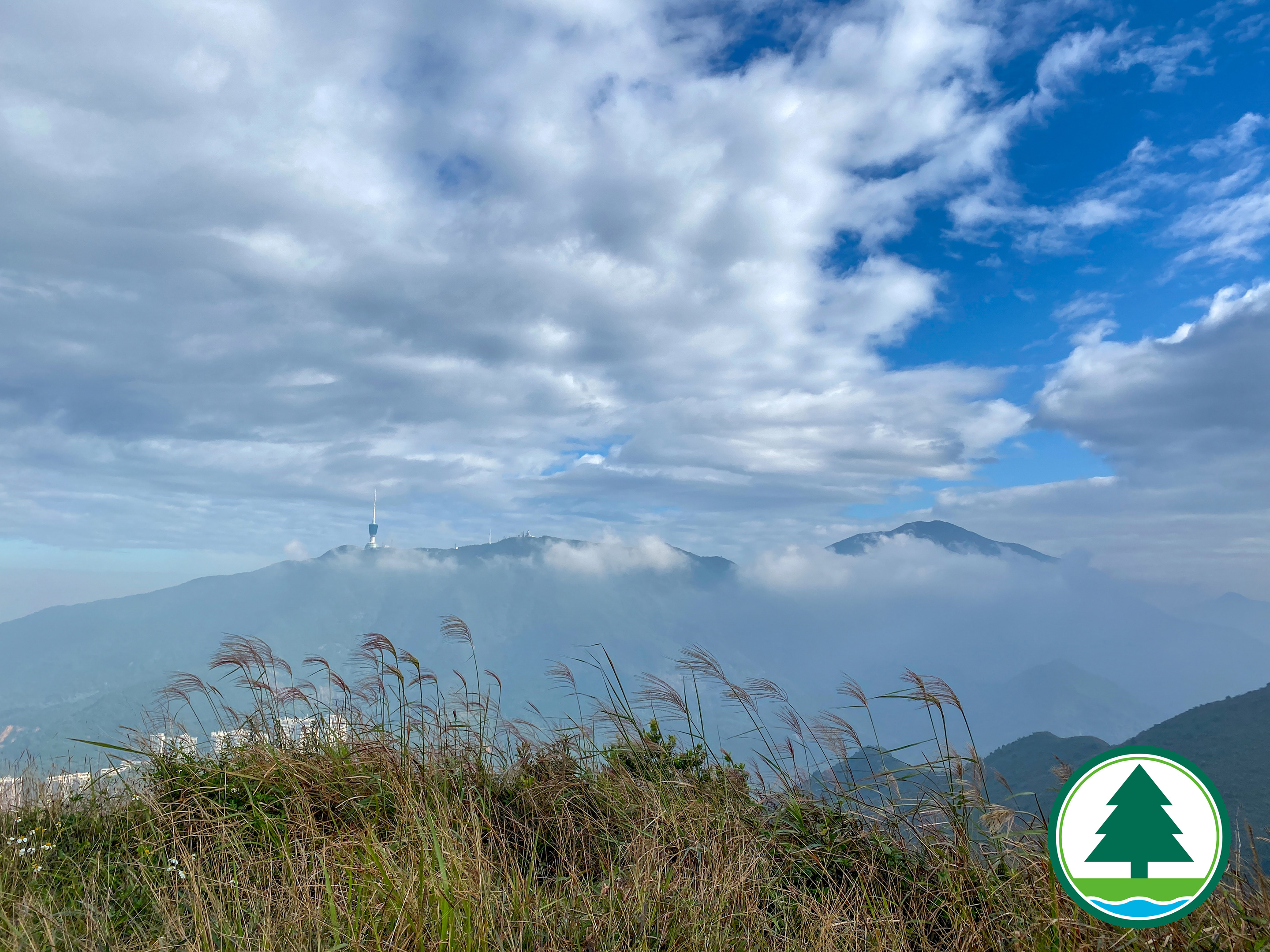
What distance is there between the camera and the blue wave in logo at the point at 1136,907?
4.96ft

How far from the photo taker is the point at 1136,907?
154cm

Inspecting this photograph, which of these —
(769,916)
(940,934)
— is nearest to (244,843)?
(769,916)

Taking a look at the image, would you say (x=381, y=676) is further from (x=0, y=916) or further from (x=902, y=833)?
(x=902, y=833)

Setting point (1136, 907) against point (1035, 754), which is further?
point (1035, 754)

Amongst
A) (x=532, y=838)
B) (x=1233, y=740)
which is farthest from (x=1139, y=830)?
(x=1233, y=740)

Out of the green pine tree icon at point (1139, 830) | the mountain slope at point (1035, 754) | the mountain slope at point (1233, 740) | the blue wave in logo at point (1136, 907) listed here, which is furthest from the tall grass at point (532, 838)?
the mountain slope at point (1233, 740)

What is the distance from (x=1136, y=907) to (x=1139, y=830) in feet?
0.67

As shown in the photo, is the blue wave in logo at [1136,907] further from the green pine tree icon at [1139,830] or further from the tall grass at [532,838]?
the tall grass at [532,838]

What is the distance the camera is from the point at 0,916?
3.29 metres

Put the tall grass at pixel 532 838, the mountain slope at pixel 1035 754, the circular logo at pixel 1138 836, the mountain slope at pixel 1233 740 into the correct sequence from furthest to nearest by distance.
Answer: the mountain slope at pixel 1035 754
the mountain slope at pixel 1233 740
the tall grass at pixel 532 838
the circular logo at pixel 1138 836

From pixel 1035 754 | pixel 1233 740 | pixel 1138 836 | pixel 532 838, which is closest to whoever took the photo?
pixel 1138 836

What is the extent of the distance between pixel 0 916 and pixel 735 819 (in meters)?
4.03

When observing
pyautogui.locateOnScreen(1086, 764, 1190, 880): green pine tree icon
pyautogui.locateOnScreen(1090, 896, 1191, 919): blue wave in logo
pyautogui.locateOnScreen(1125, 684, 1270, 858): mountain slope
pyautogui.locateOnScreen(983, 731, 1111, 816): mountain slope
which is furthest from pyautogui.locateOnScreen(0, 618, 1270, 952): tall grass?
pyautogui.locateOnScreen(1125, 684, 1270, 858): mountain slope

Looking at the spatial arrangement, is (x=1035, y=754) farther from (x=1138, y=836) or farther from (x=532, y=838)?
(x=1138, y=836)
